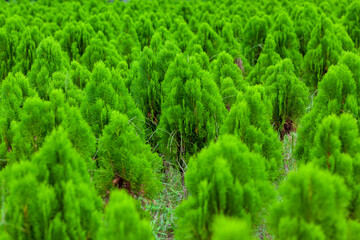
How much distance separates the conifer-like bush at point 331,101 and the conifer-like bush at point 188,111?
2.44ft

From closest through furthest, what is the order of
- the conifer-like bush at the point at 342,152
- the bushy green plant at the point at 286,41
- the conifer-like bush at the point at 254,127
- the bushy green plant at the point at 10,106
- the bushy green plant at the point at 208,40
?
the conifer-like bush at the point at 342,152 → the conifer-like bush at the point at 254,127 → the bushy green plant at the point at 10,106 → the bushy green plant at the point at 208,40 → the bushy green plant at the point at 286,41

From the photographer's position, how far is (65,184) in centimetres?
Answer: 194

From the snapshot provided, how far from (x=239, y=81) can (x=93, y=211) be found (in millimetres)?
3072

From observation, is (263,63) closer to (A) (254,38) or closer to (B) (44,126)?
(A) (254,38)

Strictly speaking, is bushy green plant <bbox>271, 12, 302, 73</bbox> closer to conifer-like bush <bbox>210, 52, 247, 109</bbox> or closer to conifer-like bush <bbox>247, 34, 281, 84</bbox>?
conifer-like bush <bbox>247, 34, 281, 84</bbox>

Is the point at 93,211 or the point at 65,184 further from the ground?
the point at 65,184

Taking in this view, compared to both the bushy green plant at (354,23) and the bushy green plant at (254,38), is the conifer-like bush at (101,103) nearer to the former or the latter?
the bushy green plant at (254,38)

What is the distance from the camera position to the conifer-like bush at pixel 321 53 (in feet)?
19.4

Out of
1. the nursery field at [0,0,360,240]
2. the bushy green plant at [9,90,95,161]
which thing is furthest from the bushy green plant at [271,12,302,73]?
the bushy green plant at [9,90,95,161]

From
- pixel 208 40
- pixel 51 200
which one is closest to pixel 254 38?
pixel 208 40

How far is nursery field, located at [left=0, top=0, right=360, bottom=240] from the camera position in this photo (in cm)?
189

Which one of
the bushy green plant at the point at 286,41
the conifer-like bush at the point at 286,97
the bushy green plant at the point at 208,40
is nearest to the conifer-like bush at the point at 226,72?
the conifer-like bush at the point at 286,97

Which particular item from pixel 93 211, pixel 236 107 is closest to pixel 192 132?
pixel 236 107

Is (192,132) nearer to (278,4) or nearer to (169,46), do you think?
(169,46)
